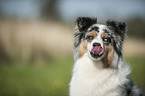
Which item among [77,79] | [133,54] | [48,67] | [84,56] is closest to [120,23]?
[84,56]

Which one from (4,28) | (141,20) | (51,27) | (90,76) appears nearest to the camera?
(90,76)

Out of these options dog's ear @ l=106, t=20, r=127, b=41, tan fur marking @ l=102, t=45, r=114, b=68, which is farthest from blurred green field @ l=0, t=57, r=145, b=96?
tan fur marking @ l=102, t=45, r=114, b=68

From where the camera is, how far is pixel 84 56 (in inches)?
163

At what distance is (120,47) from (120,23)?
62cm

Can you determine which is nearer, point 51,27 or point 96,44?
Answer: point 96,44

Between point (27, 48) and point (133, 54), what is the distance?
12.2 metres

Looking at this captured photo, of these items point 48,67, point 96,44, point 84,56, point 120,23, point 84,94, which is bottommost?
point 48,67

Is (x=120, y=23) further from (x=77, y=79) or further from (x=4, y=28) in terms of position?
(x=4, y=28)

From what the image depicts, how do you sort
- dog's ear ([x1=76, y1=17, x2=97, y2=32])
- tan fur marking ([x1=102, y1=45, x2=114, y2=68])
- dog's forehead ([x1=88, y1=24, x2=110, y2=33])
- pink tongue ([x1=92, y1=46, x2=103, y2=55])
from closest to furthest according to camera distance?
pink tongue ([x1=92, y1=46, x2=103, y2=55]) → tan fur marking ([x1=102, y1=45, x2=114, y2=68]) → dog's forehead ([x1=88, y1=24, x2=110, y2=33]) → dog's ear ([x1=76, y1=17, x2=97, y2=32])

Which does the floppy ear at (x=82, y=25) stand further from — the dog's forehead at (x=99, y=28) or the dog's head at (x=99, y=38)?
the dog's forehead at (x=99, y=28)

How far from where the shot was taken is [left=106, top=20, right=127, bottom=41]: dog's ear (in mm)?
4137

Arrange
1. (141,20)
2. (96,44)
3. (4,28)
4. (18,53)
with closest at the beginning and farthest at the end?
(96,44), (4,28), (18,53), (141,20)

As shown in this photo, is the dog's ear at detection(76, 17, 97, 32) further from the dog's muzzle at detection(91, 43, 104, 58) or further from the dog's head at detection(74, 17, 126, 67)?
the dog's muzzle at detection(91, 43, 104, 58)

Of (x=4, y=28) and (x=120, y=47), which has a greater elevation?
(x=4, y=28)
